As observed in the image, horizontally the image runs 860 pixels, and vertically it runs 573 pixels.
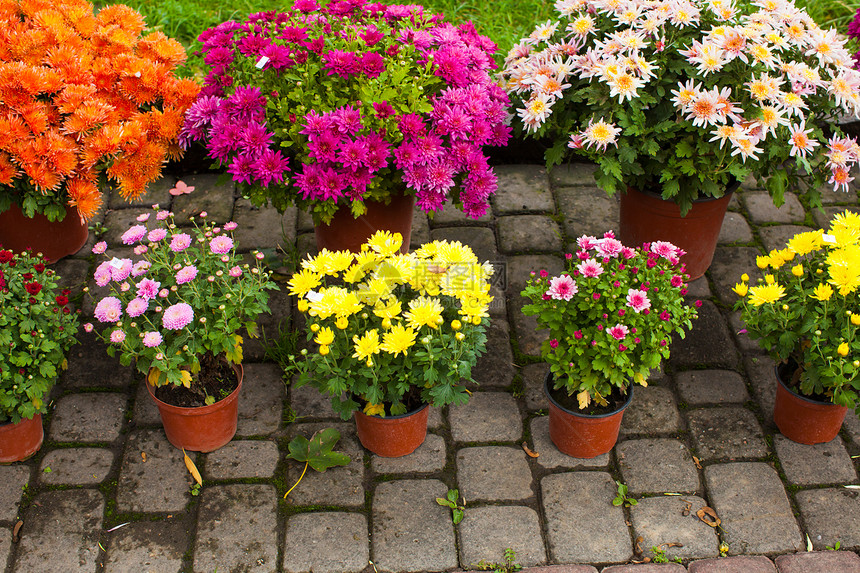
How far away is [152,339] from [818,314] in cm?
224

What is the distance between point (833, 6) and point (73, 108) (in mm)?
5061

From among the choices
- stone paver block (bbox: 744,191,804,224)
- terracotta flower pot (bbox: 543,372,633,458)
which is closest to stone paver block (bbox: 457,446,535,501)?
terracotta flower pot (bbox: 543,372,633,458)

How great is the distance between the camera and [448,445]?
2.97 metres

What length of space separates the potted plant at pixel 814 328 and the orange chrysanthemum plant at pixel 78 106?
243 centimetres

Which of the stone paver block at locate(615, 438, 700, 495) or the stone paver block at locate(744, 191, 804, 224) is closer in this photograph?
the stone paver block at locate(615, 438, 700, 495)

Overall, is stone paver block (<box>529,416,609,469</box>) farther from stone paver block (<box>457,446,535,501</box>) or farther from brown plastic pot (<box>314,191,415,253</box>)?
→ brown plastic pot (<box>314,191,415,253</box>)

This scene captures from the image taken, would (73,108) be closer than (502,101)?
Yes

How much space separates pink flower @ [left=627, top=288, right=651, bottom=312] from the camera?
251 centimetres

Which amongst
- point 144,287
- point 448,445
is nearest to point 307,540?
point 448,445

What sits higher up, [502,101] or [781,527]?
[502,101]

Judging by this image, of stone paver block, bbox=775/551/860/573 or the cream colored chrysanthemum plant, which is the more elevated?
the cream colored chrysanthemum plant

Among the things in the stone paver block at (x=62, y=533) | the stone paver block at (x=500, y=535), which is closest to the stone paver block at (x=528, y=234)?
the stone paver block at (x=500, y=535)

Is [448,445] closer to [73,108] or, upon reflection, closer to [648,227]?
[648,227]

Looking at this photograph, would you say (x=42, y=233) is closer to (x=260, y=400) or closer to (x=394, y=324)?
(x=260, y=400)
